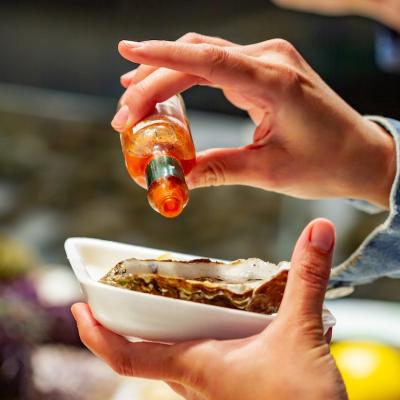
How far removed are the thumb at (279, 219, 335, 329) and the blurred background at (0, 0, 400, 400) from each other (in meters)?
0.68

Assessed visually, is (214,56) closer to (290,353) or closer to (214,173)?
(214,173)

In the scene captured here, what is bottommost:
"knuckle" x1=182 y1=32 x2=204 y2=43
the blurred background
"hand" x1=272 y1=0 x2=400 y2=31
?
the blurred background

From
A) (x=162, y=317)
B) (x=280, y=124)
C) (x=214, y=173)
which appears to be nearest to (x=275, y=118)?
(x=280, y=124)

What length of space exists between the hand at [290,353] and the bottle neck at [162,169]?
15 centimetres

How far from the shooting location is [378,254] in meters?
0.98

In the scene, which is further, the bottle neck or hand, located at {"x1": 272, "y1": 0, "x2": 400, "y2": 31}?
hand, located at {"x1": 272, "y1": 0, "x2": 400, "y2": 31}

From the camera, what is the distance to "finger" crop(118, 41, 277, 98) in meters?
0.76

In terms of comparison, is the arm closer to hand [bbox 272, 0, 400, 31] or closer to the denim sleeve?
the denim sleeve

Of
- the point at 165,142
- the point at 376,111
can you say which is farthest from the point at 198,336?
the point at 376,111

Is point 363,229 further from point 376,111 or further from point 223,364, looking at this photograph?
point 223,364

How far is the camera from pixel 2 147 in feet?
6.75

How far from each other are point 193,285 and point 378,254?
1.31 feet

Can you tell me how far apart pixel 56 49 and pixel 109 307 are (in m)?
1.31

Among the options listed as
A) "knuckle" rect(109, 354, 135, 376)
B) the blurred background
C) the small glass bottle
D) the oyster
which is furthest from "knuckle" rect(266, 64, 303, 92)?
the blurred background
